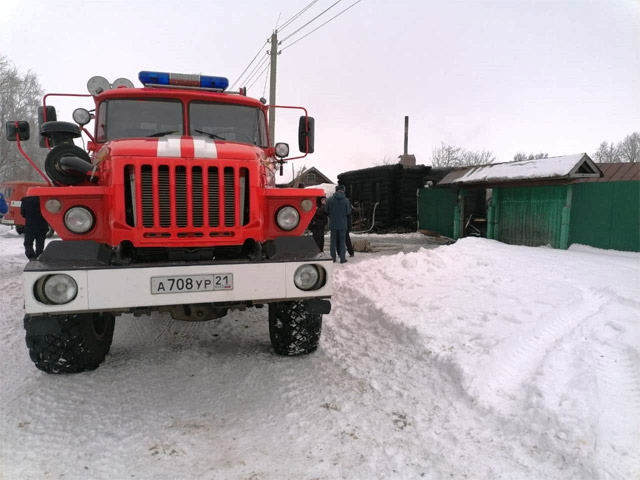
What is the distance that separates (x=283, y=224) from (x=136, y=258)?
128cm

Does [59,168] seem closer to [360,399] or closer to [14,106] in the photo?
[360,399]

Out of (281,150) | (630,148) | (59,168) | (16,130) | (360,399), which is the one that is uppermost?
(630,148)

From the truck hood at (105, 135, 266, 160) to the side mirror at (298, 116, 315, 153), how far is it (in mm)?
1752

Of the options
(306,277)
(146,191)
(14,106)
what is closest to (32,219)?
(146,191)

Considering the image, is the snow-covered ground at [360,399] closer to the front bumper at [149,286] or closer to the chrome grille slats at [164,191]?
the front bumper at [149,286]

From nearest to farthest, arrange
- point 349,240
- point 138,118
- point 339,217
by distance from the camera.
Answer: point 138,118
point 339,217
point 349,240

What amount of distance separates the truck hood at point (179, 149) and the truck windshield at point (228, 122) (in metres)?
0.93

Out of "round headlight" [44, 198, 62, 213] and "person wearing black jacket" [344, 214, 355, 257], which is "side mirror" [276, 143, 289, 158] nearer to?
"round headlight" [44, 198, 62, 213]

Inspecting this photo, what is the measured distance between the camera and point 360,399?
3.36 m

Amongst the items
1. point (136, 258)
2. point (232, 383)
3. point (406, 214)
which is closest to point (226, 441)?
point (232, 383)

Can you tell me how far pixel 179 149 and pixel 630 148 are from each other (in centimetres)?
6237

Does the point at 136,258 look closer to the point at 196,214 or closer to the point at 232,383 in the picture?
the point at 196,214

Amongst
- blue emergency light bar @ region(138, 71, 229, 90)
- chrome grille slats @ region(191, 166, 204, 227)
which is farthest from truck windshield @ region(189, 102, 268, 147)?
chrome grille slats @ region(191, 166, 204, 227)

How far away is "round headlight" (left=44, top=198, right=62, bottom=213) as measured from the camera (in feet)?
10.7
